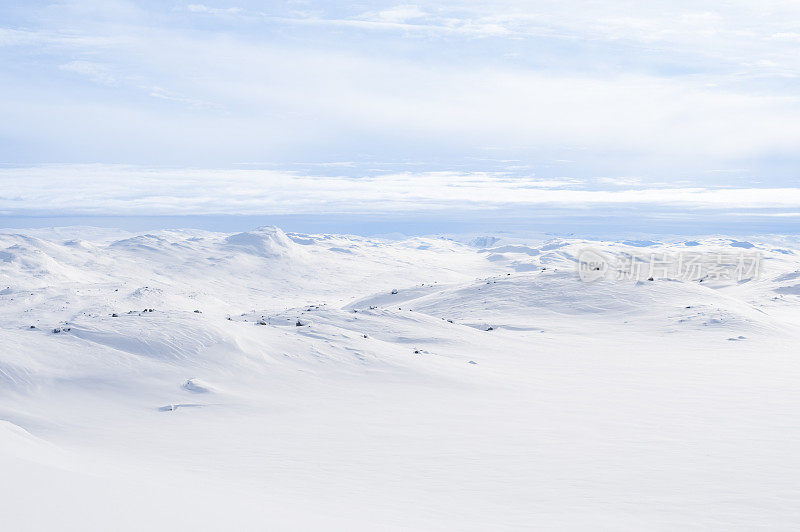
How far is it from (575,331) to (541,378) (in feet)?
47.5

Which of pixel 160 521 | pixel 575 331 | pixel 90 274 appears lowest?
pixel 90 274

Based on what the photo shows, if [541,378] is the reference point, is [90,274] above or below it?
below

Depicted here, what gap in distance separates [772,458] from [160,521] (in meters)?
9.99

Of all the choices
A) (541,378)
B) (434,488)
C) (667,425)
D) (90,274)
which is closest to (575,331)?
(541,378)

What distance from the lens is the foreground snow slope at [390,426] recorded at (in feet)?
24.4

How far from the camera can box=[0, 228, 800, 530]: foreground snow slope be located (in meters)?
7.45

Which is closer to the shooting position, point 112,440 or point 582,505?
point 582,505

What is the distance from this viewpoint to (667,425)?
12859 mm

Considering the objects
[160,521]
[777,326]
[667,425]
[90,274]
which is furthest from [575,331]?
[90,274]

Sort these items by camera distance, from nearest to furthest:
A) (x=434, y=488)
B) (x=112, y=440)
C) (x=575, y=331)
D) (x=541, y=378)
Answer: (x=434, y=488)
(x=112, y=440)
(x=541, y=378)
(x=575, y=331)

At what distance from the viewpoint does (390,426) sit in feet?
42.5

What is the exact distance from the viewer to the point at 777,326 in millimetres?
→ 33844

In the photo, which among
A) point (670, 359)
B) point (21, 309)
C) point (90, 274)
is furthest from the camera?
point (90, 274)

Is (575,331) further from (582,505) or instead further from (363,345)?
(582,505)
